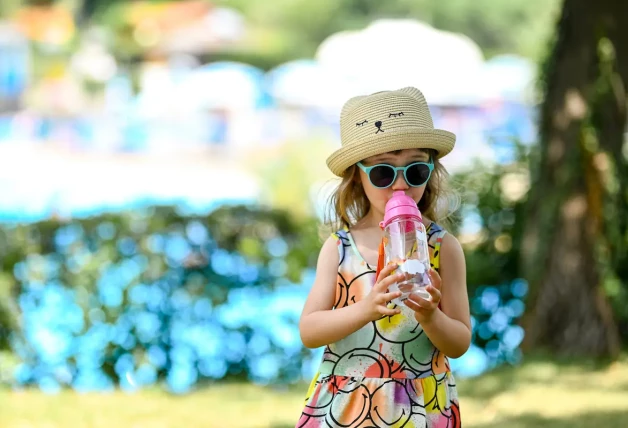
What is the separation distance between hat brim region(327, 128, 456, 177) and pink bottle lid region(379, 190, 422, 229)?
0.49 ft

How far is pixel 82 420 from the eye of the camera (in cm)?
512

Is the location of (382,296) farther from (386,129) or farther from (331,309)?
(386,129)

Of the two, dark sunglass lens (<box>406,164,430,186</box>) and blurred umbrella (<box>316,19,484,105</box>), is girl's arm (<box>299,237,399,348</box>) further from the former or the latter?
blurred umbrella (<box>316,19,484,105</box>)

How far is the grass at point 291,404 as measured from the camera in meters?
4.89

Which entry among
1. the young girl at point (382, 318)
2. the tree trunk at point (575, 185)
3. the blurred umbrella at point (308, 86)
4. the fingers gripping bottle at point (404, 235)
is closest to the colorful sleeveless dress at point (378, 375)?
the young girl at point (382, 318)

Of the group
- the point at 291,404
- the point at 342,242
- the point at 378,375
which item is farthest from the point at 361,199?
the point at 291,404

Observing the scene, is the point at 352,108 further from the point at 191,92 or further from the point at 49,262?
the point at 191,92

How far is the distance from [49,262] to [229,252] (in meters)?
1.16

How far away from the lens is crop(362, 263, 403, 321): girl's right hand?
2.17 meters

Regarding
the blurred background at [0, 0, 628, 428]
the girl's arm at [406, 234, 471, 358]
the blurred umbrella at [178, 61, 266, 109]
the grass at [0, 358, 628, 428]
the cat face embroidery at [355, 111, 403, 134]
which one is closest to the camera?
the girl's arm at [406, 234, 471, 358]

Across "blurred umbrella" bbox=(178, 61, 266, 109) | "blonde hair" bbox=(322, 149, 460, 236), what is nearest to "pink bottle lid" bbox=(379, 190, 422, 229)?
"blonde hair" bbox=(322, 149, 460, 236)

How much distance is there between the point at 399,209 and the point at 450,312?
0.34 m

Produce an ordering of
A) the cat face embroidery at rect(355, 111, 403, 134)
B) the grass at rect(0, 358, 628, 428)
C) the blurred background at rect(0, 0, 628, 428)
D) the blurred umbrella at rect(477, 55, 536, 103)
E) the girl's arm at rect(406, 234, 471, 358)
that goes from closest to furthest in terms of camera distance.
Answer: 1. the girl's arm at rect(406, 234, 471, 358)
2. the cat face embroidery at rect(355, 111, 403, 134)
3. the grass at rect(0, 358, 628, 428)
4. the blurred background at rect(0, 0, 628, 428)
5. the blurred umbrella at rect(477, 55, 536, 103)

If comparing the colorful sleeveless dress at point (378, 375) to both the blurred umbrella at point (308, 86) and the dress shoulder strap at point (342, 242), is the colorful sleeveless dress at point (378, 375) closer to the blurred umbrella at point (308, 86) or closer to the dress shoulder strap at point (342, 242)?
the dress shoulder strap at point (342, 242)
